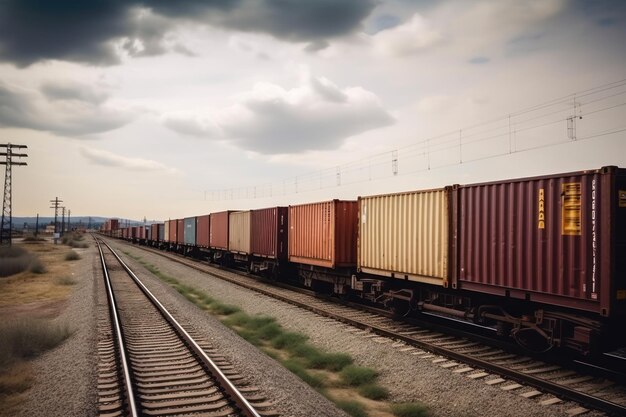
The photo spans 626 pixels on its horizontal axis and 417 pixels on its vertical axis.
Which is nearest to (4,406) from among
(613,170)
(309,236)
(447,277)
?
(447,277)

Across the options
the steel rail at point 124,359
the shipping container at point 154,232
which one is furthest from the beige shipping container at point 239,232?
the shipping container at point 154,232

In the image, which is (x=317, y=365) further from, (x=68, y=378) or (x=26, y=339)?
(x=26, y=339)

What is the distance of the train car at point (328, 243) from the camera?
16.6m

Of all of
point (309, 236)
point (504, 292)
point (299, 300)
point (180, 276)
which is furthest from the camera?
point (180, 276)

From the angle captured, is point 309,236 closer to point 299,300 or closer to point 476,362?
point 299,300

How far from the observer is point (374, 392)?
Answer: 26.4 ft

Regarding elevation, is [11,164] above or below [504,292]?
above

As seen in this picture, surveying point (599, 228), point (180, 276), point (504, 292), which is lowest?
point (180, 276)

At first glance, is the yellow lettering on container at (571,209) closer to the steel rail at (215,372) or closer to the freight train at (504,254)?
the freight train at (504,254)

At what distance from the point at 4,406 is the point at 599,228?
416 inches

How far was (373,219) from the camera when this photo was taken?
14.4 meters

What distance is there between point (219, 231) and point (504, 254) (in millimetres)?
25008

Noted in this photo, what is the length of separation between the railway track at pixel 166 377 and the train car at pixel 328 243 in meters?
6.28

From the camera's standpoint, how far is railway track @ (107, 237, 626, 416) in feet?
24.2
